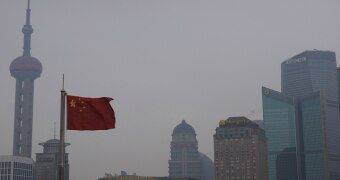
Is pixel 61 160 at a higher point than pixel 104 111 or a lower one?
lower

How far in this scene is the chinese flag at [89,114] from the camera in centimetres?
2875

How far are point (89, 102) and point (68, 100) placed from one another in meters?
1.28

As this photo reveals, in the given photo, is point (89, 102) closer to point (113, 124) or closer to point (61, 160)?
point (113, 124)

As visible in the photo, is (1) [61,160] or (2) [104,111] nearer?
(1) [61,160]

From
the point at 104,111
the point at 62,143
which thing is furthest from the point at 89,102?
the point at 62,143

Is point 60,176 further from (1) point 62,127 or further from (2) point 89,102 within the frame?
(2) point 89,102

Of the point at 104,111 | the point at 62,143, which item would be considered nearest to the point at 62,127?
the point at 62,143

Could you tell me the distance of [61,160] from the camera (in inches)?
1075

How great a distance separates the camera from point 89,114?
2933 cm

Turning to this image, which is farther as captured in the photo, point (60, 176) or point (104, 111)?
point (104, 111)

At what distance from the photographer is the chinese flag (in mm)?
28750

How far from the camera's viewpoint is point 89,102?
29.6m

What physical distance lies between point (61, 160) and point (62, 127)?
4.72ft

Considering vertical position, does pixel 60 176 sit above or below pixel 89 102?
below
